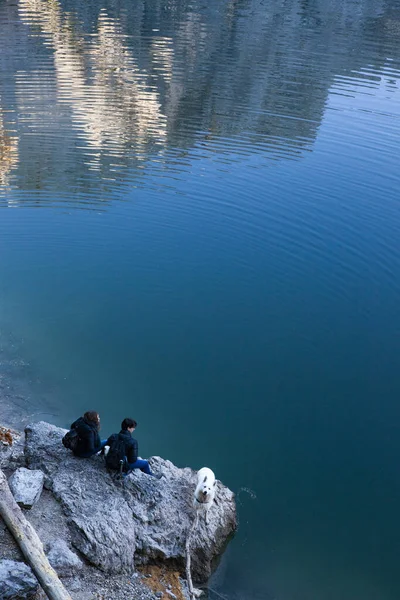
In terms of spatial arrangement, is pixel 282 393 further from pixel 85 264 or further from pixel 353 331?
pixel 85 264

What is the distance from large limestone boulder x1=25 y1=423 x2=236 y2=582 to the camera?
11.9 metres

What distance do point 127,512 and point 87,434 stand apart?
5.75 feet

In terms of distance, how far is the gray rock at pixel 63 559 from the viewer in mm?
10945

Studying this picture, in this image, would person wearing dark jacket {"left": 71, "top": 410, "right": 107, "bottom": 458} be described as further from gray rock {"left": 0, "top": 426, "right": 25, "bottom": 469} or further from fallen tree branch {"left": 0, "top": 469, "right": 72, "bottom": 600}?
fallen tree branch {"left": 0, "top": 469, "right": 72, "bottom": 600}

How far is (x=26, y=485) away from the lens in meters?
12.0

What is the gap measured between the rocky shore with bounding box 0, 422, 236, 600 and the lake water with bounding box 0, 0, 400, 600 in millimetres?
1239

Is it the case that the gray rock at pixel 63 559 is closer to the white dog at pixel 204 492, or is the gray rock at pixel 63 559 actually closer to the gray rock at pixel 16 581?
the gray rock at pixel 16 581

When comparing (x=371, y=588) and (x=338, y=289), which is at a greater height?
(x=338, y=289)

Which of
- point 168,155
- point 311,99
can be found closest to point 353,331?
point 168,155

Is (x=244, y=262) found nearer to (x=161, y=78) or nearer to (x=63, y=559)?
(x=63, y=559)

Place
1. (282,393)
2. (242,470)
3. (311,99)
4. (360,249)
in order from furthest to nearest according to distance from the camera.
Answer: (311,99) → (360,249) → (282,393) → (242,470)

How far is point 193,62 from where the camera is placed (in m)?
52.4

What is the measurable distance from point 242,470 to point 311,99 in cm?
3371

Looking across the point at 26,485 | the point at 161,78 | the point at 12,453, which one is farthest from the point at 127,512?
the point at 161,78
